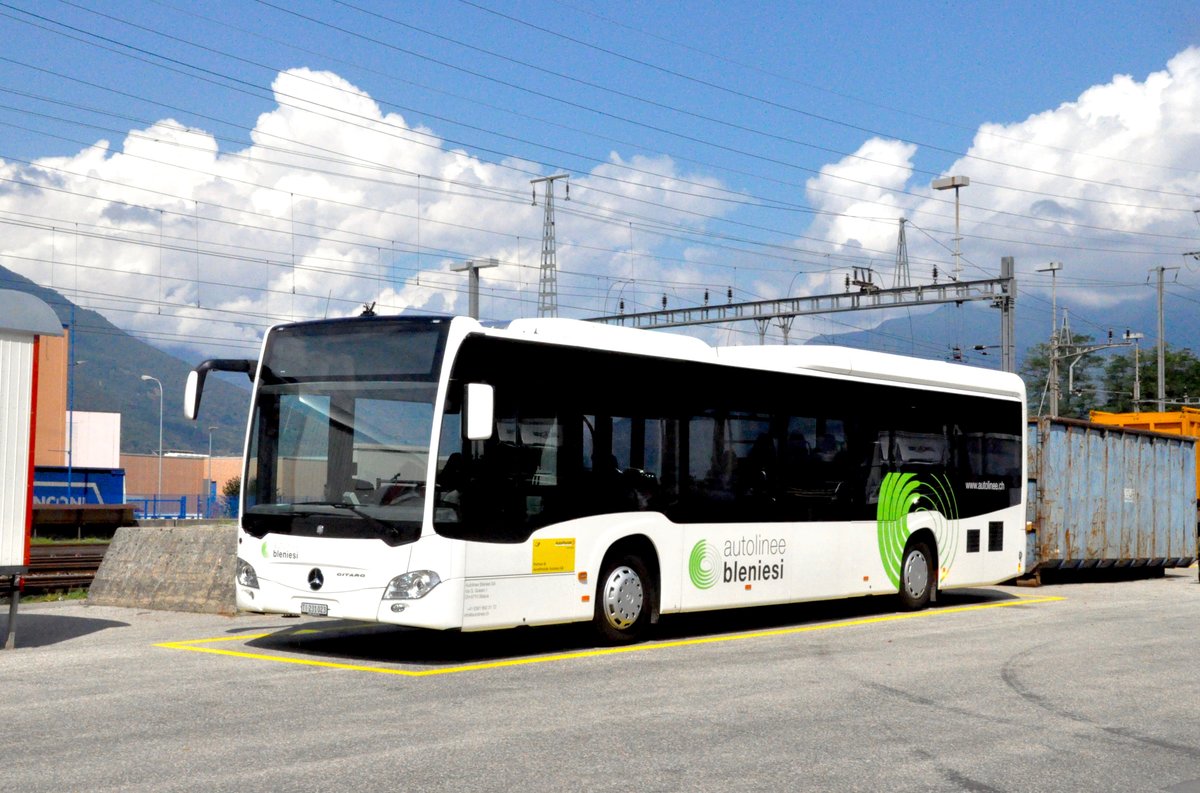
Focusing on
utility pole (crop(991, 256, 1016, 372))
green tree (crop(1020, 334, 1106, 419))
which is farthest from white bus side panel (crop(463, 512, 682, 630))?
green tree (crop(1020, 334, 1106, 419))

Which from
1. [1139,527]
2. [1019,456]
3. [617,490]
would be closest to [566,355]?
[617,490]

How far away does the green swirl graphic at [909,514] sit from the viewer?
54.4 feet

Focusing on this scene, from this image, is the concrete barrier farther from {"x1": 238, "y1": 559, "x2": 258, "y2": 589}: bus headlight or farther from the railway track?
{"x1": 238, "y1": 559, "x2": 258, "y2": 589}: bus headlight

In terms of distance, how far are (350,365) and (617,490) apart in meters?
2.71

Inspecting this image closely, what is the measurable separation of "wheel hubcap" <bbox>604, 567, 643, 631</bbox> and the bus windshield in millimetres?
2354

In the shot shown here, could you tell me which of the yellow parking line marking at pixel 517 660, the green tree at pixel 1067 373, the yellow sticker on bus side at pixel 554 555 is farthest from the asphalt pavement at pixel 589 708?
the green tree at pixel 1067 373

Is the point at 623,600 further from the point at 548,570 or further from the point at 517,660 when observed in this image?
the point at 517,660

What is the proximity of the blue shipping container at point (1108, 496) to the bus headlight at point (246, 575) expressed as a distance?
13.7m

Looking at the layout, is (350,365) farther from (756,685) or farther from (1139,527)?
(1139,527)

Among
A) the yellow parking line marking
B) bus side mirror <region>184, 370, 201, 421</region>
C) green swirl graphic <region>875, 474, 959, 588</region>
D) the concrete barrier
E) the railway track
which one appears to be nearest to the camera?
the yellow parking line marking

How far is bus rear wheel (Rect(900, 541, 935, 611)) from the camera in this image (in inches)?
674

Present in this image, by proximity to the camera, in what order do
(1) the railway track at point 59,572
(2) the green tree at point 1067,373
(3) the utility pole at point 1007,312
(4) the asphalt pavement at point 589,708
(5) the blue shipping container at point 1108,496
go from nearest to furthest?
(4) the asphalt pavement at point 589,708 → (1) the railway track at point 59,572 → (5) the blue shipping container at point 1108,496 → (3) the utility pole at point 1007,312 → (2) the green tree at point 1067,373

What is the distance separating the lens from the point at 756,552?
14.6m

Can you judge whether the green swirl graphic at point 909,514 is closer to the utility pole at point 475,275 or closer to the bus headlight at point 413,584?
the bus headlight at point 413,584
